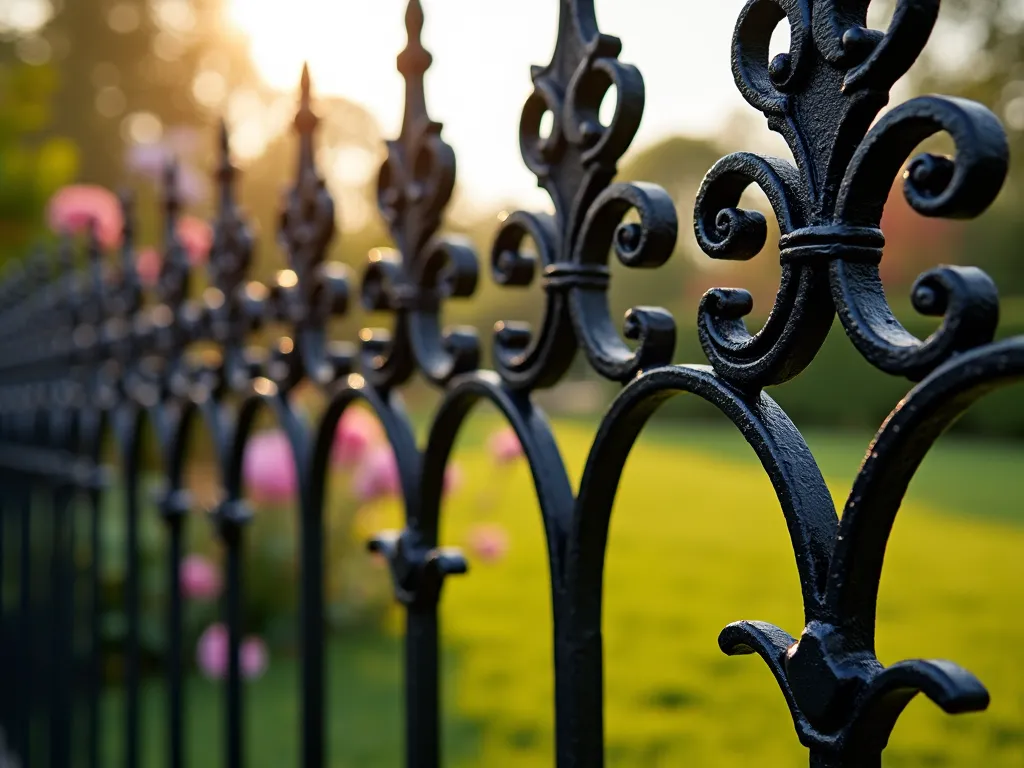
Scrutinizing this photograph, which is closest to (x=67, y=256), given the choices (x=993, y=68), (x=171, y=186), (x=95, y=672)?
(x=171, y=186)

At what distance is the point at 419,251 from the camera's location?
90cm

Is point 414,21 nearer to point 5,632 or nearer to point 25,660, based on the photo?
point 25,660

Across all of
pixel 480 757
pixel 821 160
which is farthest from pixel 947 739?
pixel 821 160

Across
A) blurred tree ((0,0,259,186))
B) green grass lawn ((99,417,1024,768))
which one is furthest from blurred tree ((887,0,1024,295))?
blurred tree ((0,0,259,186))

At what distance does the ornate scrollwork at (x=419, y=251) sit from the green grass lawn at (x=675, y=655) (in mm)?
505

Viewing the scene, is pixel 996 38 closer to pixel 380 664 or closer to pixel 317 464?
pixel 380 664

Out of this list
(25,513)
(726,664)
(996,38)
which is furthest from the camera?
(996,38)

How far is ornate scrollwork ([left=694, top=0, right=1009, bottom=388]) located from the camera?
434 mm

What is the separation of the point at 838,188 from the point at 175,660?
4.01 ft

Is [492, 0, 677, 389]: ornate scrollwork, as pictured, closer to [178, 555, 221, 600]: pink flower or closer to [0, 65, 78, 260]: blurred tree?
[178, 555, 221, 600]: pink flower

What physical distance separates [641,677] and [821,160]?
2.28 meters

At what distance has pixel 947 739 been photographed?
1950 mm

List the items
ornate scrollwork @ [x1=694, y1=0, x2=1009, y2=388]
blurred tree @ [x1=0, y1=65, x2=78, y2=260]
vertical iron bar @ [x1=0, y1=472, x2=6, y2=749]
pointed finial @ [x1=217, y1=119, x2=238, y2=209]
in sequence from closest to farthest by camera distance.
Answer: ornate scrollwork @ [x1=694, y1=0, x2=1009, y2=388] < pointed finial @ [x1=217, y1=119, x2=238, y2=209] < vertical iron bar @ [x1=0, y1=472, x2=6, y2=749] < blurred tree @ [x1=0, y1=65, x2=78, y2=260]

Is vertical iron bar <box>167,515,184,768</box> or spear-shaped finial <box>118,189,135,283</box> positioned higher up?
spear-shaped finial <box>118,189,135,283</box>
